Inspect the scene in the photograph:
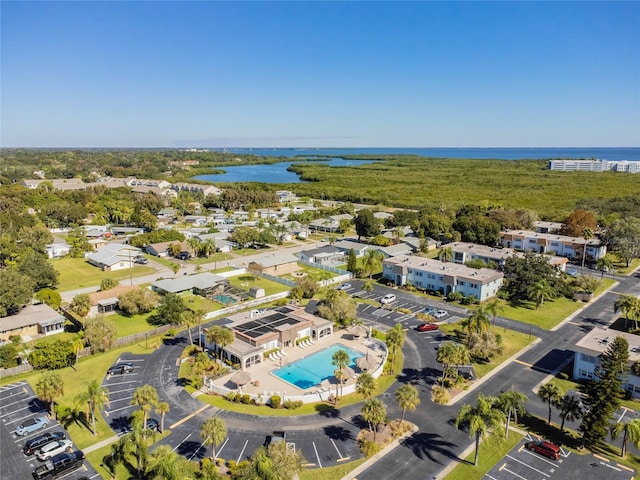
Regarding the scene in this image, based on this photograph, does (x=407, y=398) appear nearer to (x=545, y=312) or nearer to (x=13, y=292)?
(x=545, y=312)

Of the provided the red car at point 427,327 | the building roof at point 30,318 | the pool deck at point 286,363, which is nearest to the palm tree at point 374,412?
the pool deck at point 286,363

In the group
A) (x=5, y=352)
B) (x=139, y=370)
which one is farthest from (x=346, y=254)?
(x=5, y=352)

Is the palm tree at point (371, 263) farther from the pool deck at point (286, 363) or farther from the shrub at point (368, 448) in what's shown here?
the shrub at point (368, 448)

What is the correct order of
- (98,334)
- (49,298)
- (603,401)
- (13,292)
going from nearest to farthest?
(603,401) → (98,334) → (13,292) → (49,298)

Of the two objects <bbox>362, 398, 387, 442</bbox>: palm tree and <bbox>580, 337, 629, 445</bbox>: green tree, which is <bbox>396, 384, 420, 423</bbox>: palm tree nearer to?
<bbox>362, 398, 387, 442</bbox>: palm tree

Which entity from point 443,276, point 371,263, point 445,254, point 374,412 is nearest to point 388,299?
point 443,276

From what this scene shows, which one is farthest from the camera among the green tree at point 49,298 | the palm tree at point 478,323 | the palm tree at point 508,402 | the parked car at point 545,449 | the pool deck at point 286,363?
the green tree at point 49,298

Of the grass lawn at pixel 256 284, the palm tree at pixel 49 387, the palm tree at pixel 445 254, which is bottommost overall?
the grass lawn at pixel 256 284
